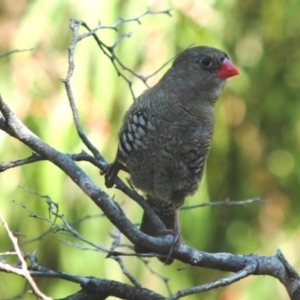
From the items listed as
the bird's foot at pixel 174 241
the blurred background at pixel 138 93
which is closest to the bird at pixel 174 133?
the bird's foot at pixel 174 241

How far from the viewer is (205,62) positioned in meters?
3.11

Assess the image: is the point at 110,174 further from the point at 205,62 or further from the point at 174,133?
the point at 205,62

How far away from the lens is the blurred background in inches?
164

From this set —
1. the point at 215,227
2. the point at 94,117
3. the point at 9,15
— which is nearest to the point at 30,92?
the point at 94,117

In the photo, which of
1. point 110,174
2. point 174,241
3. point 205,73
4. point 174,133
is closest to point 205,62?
point 205,73

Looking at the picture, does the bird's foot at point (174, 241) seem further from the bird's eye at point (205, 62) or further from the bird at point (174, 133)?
the bird's eye at point (205, 62)

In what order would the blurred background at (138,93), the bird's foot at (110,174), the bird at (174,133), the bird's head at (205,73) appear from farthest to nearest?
1. the blurred background at (138,93)
2. the bird's head at (205,73)
3. the bird at (174,133)
4. the bird's foot at (110,174)

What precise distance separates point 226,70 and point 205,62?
114 mm

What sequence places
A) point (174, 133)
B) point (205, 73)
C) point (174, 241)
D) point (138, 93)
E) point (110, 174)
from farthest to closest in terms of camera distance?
1. point (138, 93)
2. point (205, 73)
3. point (174, 133)
4. point (110, 174)
5. point (174, 241)

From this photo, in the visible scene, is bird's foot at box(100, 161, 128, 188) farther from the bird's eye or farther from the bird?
the bird's eye

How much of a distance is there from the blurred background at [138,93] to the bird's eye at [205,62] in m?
1.01

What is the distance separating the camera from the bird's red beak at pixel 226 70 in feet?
9.92

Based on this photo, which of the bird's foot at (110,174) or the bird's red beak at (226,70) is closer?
the bird's foot at (110,174)

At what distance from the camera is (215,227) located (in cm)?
515
